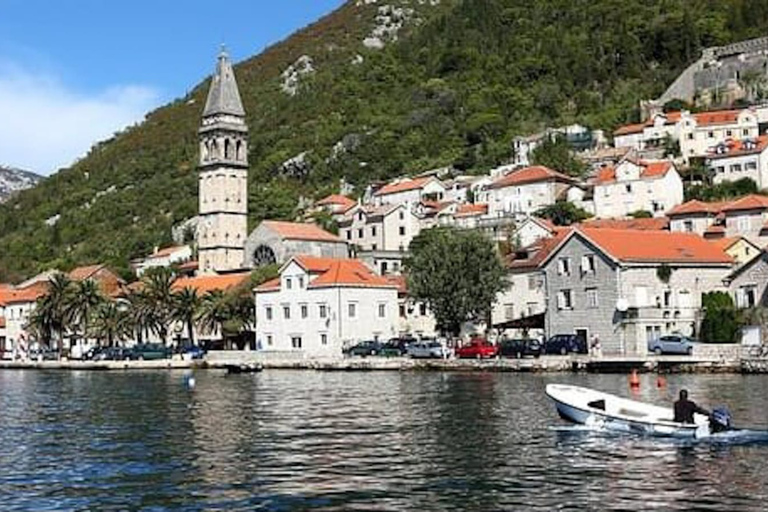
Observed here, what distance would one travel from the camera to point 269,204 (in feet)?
553

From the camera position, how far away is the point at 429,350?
251ft

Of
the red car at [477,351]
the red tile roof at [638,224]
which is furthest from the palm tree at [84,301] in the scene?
the red tile roof at [638,224]

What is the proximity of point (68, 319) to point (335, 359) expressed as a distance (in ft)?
137

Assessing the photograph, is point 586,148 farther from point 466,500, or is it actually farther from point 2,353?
point 466,500

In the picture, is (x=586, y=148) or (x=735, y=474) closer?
(x=735, y=474)

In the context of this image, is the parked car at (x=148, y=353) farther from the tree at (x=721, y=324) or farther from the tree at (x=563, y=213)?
the tree at (x=721, y=324)

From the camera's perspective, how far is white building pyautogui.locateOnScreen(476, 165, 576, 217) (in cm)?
12575

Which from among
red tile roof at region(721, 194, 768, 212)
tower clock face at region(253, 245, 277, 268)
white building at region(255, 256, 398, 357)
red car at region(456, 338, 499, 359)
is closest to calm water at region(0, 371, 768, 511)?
red car at region(456, 338, 499, 359)

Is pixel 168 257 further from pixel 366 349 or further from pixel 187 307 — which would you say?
pixel 366 349

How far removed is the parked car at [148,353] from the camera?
94875mm

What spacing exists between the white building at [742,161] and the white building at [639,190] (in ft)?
16.6

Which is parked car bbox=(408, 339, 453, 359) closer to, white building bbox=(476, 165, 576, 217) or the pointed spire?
white building bbox=(476, 165, 576, 217)

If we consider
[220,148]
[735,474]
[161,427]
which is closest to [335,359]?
[161,427]

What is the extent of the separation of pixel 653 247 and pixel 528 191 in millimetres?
52536
